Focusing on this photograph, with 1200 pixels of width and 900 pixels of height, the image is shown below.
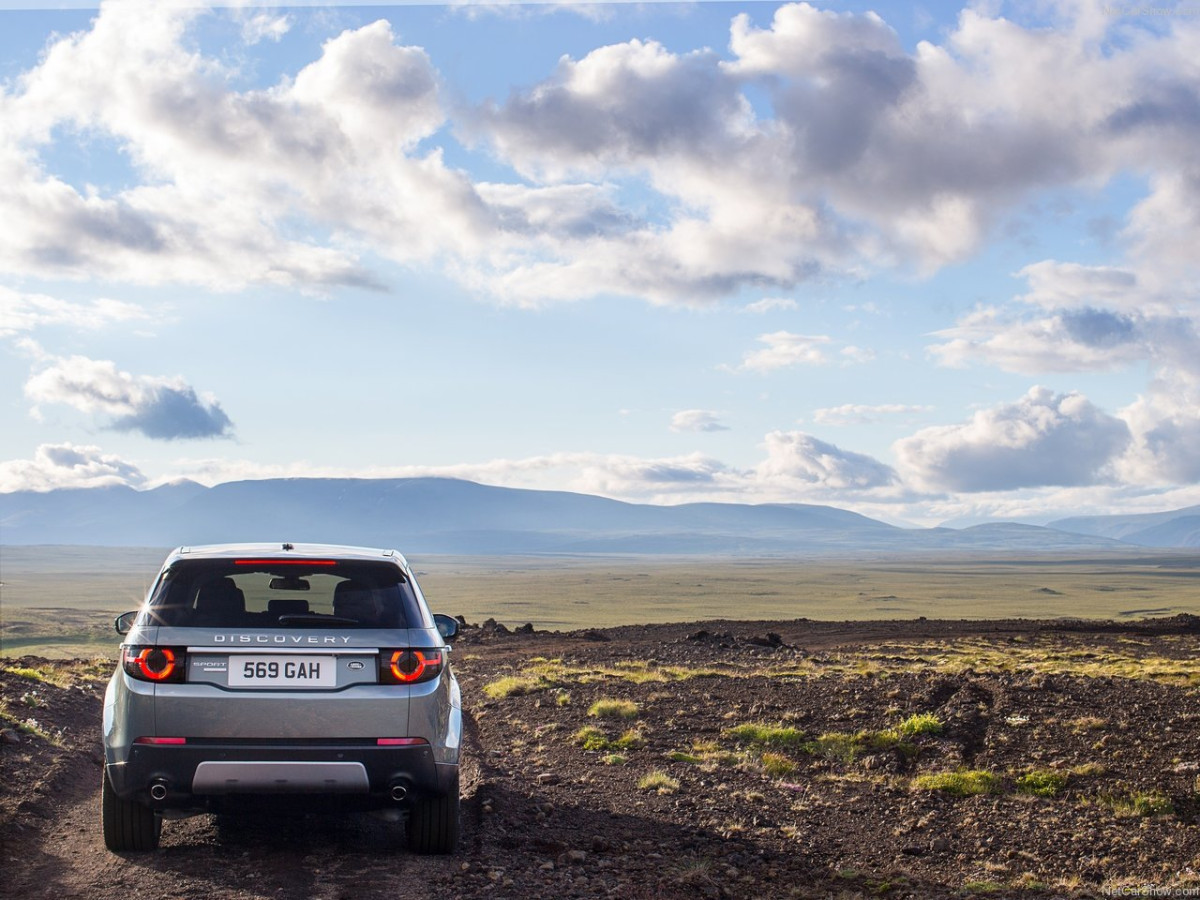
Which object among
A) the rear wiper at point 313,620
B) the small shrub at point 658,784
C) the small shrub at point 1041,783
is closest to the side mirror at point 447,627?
the rear wiper at point 313,620

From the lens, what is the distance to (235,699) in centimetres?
733

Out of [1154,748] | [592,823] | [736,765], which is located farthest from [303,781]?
[1154,748]

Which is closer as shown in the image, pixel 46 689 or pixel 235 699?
pixel 235 699

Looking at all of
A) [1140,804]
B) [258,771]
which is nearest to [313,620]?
[258,771]

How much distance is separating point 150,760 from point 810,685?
12.6m

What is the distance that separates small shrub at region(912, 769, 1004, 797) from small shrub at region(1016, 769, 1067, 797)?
0.21m

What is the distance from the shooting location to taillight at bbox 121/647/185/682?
737cm

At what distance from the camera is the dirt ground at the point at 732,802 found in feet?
25.6

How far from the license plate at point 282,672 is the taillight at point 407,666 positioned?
1.11 feet

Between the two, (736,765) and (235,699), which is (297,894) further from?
(736,765)

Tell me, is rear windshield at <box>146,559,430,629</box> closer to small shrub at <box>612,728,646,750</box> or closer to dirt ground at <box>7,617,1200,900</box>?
dirt ground at <box>7,617,1200,900</box>

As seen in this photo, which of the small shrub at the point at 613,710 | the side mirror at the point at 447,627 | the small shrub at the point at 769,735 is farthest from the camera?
the small shrub at the point at 613,710

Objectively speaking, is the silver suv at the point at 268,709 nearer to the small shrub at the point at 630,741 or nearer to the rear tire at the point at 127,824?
the rear tire at the point at 127,824

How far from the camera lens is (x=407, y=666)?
7633 mm
